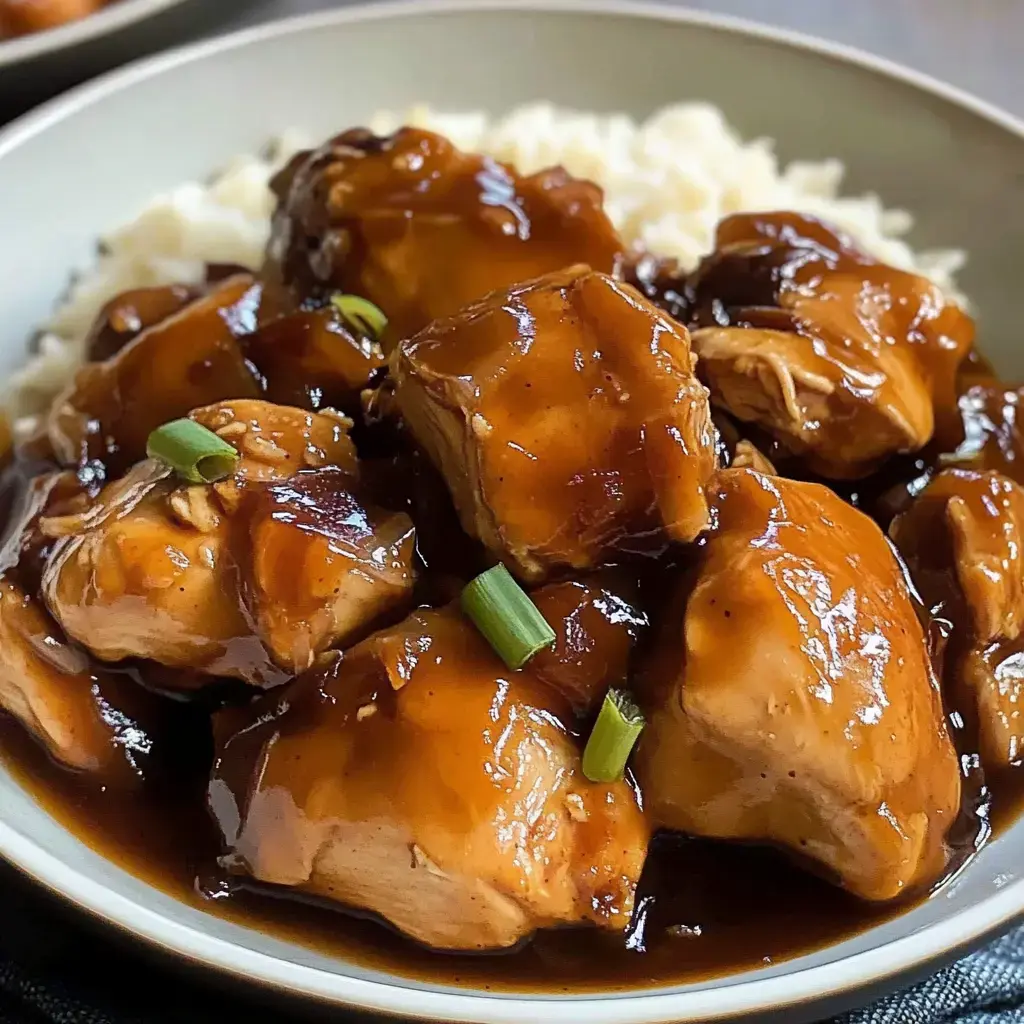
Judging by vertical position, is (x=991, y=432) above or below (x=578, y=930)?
above

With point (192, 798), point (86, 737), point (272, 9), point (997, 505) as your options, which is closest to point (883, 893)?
point (997, 505)

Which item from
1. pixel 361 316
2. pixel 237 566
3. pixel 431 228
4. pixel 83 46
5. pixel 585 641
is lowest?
pixel 585 641

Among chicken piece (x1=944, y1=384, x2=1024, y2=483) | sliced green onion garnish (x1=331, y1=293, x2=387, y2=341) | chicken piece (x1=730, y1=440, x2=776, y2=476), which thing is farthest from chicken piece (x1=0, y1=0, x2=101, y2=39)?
chicken piece (x1=944, y1=384, x2=1024, y2=483)

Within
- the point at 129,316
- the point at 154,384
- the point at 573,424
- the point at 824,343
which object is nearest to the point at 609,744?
the point at 573,424

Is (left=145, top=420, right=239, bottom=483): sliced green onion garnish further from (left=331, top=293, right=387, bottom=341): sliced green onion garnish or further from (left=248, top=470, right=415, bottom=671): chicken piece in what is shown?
(left=331, top=293, right=387, bottom=341): sliced green onion garnish

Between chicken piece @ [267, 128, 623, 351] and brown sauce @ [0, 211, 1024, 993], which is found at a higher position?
chicken piece @ [267, 128, 623, 351]

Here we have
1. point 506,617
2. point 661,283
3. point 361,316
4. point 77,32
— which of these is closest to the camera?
point 506,617

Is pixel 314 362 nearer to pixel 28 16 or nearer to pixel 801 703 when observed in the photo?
pixel 801 703
